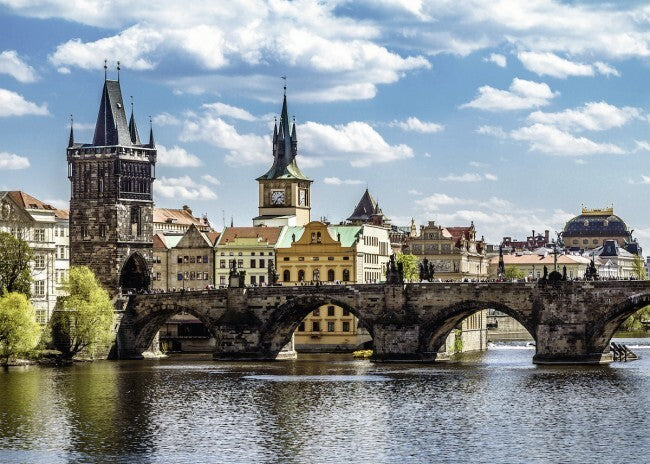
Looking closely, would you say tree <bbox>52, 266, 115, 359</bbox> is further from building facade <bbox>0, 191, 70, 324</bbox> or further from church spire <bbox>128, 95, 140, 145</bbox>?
church spire <bbox>128, 95, 140, 145</bbox>

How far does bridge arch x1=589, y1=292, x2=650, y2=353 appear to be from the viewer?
463 ft

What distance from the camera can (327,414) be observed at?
104 m

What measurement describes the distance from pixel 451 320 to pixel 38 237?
3992cm

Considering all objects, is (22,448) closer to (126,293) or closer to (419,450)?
(419,450)

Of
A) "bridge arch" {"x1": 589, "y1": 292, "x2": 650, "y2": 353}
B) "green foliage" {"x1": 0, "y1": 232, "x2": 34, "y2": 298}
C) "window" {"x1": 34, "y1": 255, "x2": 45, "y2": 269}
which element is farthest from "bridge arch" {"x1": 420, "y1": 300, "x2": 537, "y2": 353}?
"window" {"x1": 34, "y1": 255, "x2": 45, "y2": 269}

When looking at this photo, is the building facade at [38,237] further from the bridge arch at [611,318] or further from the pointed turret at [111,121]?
the bridge arch at [611,318]

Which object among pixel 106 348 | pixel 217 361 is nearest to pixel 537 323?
pixel 217 361

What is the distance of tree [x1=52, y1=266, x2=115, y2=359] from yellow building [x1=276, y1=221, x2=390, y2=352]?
100 ft

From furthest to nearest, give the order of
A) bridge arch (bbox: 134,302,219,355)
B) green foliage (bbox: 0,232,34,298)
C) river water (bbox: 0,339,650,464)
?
bridge arch (bbox: 134,302,219,355) → green foliage (bbox: 0,232,34,298) → river water (bbox: 0,339,650,464)

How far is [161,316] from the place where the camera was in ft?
547

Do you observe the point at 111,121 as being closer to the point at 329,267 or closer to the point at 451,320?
the point at 329,267

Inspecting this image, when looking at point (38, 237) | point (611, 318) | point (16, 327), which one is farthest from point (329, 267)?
point (16, 327)

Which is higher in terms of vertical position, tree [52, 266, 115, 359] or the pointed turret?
the pointed turret

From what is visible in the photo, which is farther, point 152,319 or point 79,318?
point 152,319
